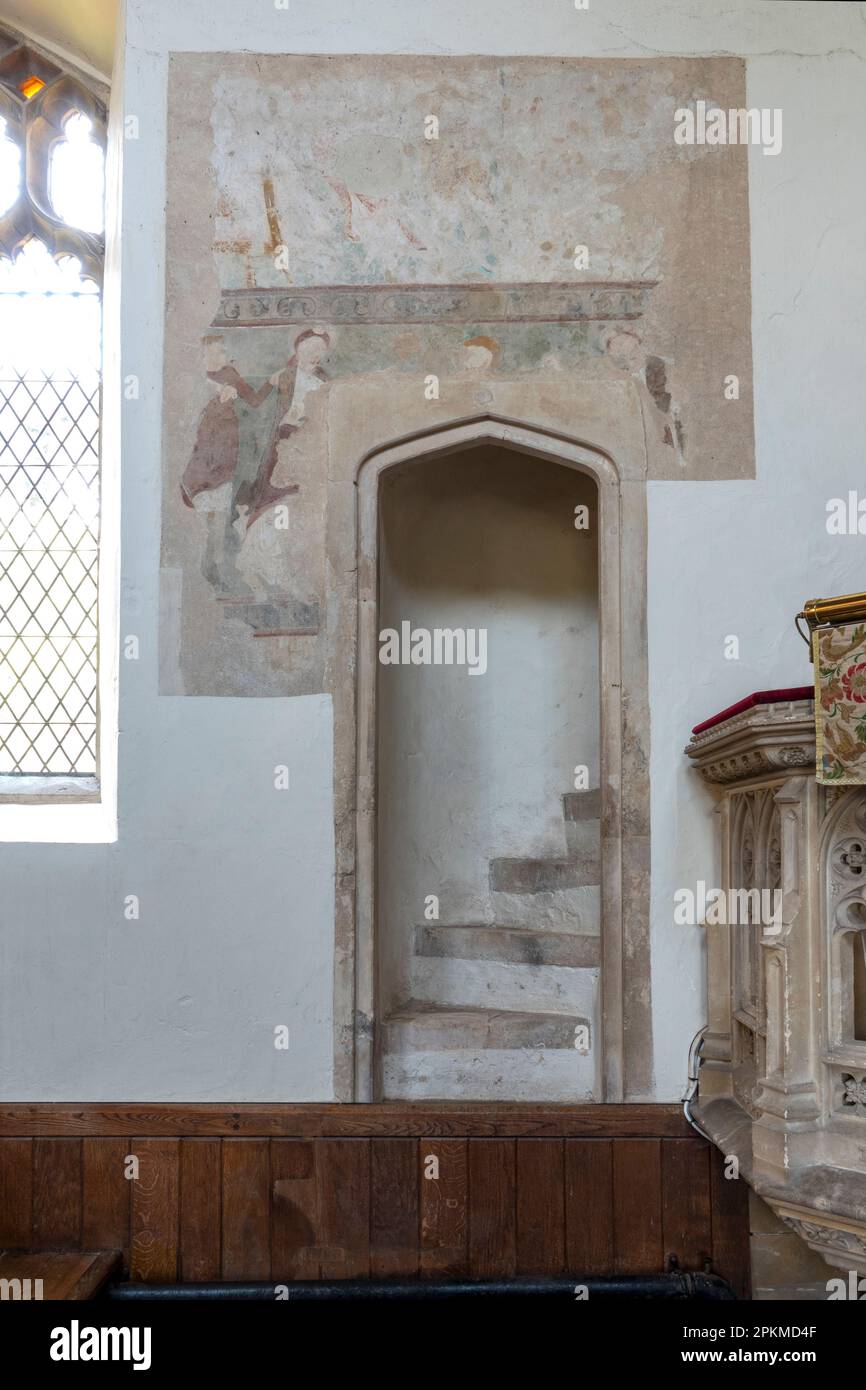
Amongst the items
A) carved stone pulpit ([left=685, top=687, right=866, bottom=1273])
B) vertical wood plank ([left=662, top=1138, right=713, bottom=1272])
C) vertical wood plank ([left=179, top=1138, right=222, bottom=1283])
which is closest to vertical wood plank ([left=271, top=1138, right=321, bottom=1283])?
vertical wood plank ([left=179, top=1138, right=222, bottom=1283])

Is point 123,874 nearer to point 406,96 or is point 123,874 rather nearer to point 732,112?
point 406,96

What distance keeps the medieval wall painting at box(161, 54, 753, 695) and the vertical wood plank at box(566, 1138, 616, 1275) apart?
2.12 m

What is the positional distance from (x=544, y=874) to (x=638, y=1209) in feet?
5.86

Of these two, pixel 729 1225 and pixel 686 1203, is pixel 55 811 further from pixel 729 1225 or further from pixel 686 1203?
pixel 729 1225

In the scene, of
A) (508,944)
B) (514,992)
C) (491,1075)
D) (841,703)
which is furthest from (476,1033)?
(841,703)

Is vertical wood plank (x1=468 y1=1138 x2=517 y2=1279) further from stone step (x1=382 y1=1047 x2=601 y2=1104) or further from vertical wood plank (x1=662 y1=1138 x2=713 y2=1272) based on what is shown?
vertical wood plank (x1=662 y1=1138 x2=713 y2=1272)

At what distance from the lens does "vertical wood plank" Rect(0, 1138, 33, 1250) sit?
5027mm

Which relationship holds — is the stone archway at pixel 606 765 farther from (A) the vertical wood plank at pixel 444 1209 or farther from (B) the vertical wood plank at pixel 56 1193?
(B) the vertical wood plank at pixel 56 1193

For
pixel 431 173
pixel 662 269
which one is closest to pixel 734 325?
pixel 662 269

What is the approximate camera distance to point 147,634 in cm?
524

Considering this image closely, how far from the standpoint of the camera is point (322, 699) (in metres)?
5.21

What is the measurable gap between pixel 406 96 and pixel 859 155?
1.91m

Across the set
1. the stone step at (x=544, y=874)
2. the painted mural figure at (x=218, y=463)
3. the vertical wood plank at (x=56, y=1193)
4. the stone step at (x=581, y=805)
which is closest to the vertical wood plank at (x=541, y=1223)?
the stone step at (x=544, y=874)

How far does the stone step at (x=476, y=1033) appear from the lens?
5.58m
